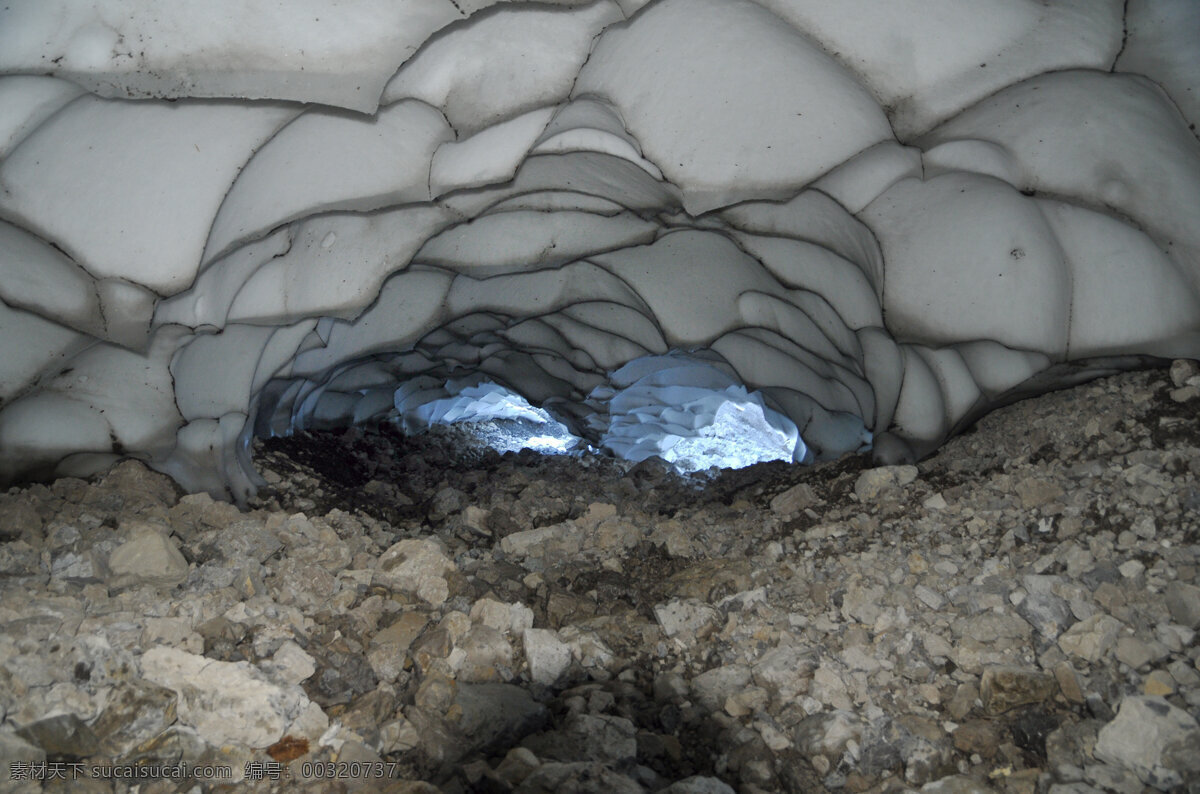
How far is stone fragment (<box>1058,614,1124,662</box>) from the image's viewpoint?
2188 millimetres

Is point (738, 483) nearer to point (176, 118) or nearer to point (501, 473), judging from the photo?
point (501, 473)

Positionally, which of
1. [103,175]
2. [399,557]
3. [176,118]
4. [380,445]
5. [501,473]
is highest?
[176,118]

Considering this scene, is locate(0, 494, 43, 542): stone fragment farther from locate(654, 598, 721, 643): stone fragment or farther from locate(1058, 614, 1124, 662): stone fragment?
locate(1058, 614, 1124, 662): stone fragment

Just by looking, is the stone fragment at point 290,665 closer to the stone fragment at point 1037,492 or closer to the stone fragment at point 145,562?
the stone fragment at point 145,562

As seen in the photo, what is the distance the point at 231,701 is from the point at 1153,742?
2.43 meters

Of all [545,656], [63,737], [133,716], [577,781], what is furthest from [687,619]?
[63,737]

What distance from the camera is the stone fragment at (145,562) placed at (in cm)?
270

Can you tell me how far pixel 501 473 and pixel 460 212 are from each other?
7.26ft

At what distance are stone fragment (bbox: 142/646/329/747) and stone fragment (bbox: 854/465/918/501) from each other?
251 centimetres

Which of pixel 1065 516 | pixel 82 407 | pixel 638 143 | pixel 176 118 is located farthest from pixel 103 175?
pixel 1065 516

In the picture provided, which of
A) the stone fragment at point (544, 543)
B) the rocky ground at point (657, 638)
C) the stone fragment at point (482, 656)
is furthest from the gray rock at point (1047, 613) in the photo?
the stone fragment at point (544, 543)

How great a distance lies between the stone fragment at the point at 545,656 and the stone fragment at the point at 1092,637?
150 centimetres

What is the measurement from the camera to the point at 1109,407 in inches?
125

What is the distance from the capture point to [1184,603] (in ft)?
7.18
